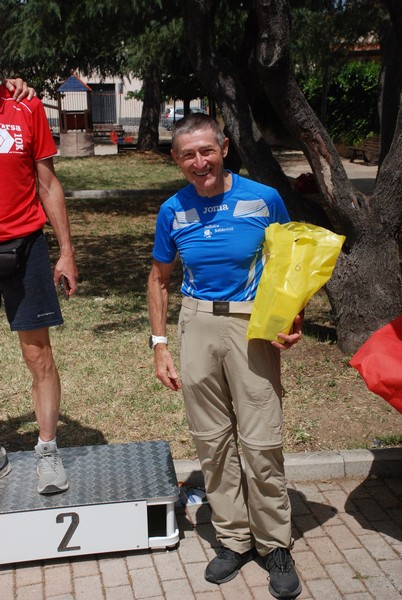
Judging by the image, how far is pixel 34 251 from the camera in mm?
3789

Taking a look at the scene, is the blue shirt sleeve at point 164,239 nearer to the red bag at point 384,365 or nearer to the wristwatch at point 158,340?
the wristwatch at point 158,340

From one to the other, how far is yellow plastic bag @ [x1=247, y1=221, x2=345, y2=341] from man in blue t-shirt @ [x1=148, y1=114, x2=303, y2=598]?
3.1 inches

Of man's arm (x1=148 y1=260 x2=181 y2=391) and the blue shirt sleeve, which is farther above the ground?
the blue shirt sleeve

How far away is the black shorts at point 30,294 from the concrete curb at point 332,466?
1.28m

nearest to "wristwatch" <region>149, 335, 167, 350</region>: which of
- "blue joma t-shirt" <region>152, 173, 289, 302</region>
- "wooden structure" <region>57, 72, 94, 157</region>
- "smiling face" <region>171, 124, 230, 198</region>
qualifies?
"blue joma t-shirt" <region>152, 173, 289, 302</region>

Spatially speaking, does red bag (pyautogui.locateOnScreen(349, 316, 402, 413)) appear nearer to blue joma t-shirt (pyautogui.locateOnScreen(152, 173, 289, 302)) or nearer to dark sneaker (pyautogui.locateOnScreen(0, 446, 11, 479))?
blue joma t-shirt (pyautogui.locateOnScreen(152, 173, 289, 302))

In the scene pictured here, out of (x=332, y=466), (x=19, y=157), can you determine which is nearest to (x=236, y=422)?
(x=332, y=466)

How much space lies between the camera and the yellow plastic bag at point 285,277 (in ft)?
10.6

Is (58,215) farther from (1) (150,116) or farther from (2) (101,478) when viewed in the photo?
(1) (150,116)

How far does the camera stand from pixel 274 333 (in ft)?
10.7

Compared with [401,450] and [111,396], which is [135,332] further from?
[401,450]

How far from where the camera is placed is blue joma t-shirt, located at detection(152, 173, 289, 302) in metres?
3.34

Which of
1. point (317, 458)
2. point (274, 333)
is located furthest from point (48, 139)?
point (317, 458)

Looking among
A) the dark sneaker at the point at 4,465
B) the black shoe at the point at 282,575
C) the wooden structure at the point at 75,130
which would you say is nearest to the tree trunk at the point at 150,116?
the wooden structure at the point at 75,130
